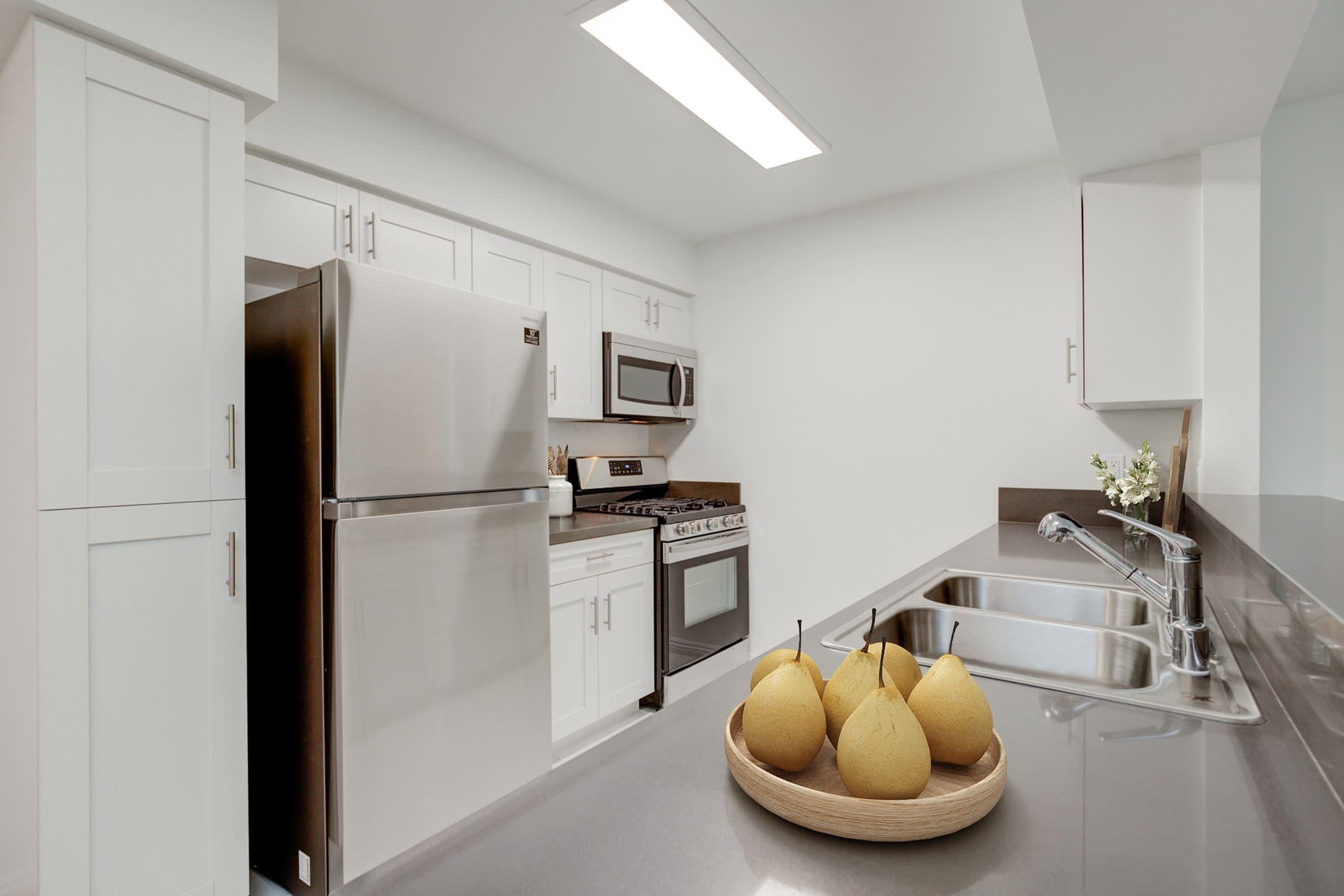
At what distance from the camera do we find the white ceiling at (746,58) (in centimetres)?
185

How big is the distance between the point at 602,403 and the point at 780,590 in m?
1.37

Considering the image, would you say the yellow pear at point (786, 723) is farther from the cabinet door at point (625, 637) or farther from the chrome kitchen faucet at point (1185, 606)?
the cabinet door at point (625, 637)

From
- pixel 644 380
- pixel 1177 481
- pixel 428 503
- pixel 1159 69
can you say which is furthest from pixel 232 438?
pixel 1177 481

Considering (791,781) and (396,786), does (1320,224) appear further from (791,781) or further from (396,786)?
(396,786)

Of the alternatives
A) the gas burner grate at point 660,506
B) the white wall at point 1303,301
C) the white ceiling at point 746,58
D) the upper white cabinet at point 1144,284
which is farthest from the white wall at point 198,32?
the white wall at point 1303,301

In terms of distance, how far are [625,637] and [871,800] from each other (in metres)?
2.53

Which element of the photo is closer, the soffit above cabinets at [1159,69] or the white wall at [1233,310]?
the soffit above cabinets at [1159,69]

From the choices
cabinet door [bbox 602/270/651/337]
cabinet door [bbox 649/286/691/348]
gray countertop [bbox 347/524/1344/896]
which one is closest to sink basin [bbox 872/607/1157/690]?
gray countertop [bbox 347/524/1344/896]

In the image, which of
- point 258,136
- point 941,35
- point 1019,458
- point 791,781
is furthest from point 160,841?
point 1019,458

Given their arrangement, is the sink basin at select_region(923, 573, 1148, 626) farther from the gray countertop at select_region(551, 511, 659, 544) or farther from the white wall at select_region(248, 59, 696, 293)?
the white wall at select_region(248, 59, 696, 293)

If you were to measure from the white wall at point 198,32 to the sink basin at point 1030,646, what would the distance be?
1942 millimetres

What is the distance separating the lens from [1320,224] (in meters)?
2.25

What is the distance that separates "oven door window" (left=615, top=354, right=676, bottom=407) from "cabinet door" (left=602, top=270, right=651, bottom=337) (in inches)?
6.7

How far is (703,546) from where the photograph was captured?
3279mm
